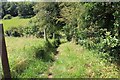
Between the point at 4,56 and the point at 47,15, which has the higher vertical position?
the point at 4,56

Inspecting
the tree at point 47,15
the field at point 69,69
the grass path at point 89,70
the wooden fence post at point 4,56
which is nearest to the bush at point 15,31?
the tree at point 47,15

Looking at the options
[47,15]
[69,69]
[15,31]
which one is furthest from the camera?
[15,31]

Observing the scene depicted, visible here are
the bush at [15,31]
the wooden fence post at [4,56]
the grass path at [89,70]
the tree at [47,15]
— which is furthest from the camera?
the bush at [15,31]

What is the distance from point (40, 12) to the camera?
1533 cm

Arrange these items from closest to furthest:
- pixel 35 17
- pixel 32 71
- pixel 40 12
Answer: pixel 32 71 < pixel 40 12 < pixel 35 17

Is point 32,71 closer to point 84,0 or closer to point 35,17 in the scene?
point 84,0

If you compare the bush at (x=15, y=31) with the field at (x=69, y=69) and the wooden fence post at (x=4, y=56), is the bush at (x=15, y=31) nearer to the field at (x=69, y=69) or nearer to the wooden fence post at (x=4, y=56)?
the field at (x=69, y=69)

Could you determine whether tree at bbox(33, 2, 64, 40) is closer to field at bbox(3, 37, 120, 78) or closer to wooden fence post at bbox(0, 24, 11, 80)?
field at bbox(3, 37, 120, 78)

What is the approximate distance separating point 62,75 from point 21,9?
26.1 ft

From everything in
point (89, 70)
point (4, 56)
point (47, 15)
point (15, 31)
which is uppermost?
point (4, 56)

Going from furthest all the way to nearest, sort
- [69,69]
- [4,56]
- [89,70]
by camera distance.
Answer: [69,69] < [89,70] < [4,56]

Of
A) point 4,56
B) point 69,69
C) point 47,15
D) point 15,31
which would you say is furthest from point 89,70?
point 15,31

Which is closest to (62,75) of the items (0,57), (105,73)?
(105,73)

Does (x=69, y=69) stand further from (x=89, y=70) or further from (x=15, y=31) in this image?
(x=15, y=31)
